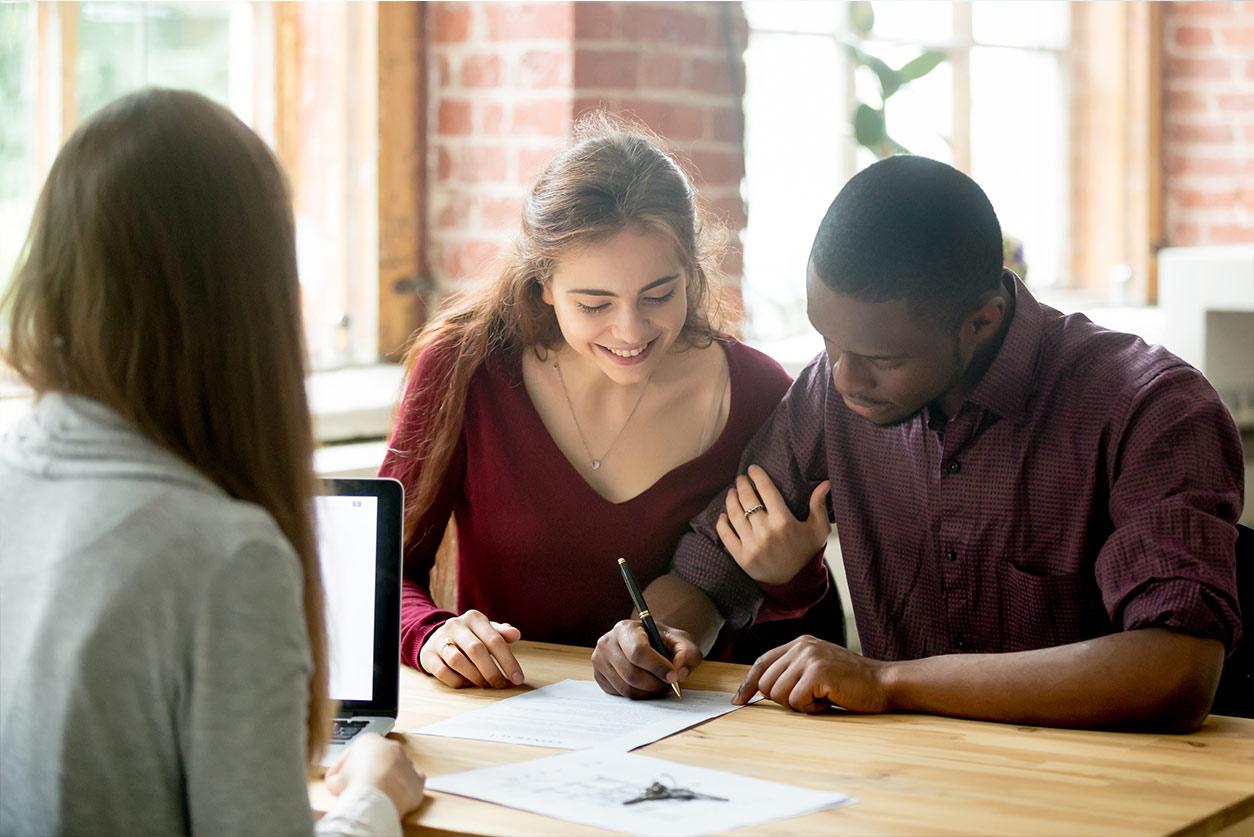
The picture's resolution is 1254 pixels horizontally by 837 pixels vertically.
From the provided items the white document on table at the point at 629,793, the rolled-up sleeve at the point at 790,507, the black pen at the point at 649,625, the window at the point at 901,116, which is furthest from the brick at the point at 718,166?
the white document on table at the point at 629,793

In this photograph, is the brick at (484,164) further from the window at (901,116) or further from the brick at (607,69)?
the window at (901,116)

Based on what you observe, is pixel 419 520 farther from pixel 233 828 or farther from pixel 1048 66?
pixel 1048 66

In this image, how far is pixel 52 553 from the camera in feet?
3.39

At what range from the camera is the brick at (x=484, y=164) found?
305 centimetres

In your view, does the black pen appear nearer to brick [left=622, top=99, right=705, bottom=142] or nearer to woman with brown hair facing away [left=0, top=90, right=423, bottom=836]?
woman with brown hair facing away [left=0, top=90, right=423, bottom=836]

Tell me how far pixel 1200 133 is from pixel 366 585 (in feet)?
11.8

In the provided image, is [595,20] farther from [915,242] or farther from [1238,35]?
[1238,35]

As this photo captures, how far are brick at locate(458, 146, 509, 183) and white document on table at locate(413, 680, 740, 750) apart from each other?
58.0 inches

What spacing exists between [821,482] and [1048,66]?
2.76m

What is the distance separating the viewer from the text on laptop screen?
1652mm

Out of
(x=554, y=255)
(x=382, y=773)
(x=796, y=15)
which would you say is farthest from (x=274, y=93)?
(x=382, y=773)

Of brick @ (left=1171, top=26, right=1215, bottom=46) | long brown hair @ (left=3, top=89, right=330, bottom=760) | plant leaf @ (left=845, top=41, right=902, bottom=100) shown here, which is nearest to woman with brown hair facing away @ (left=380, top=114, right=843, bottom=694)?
long brown hair @ (left=3, top=89, right=330, bottom=760)

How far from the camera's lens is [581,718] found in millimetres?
1672

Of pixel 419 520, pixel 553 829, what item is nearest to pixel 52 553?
pixel 553 829
